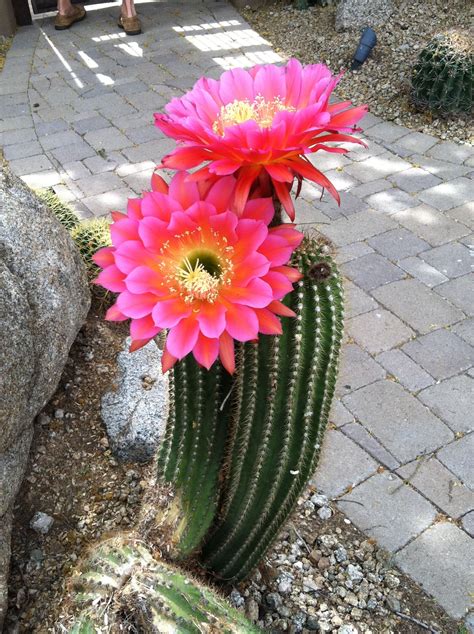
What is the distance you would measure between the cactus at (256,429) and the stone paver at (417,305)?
80.9 inches

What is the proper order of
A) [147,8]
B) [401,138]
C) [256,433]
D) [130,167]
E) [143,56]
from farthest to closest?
[147,8] < [143,56] < [401,138] < [130,167] < [256,433]

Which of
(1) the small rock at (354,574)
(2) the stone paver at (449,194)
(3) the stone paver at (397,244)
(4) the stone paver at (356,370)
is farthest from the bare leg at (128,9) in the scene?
(1) the small rock at (354,574)

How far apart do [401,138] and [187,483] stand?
4.32 metres

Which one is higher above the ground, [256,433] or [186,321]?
[186,321]

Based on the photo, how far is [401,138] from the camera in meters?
5.50

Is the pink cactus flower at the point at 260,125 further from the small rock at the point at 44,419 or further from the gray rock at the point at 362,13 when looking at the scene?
the gray rock at the point at 362,13

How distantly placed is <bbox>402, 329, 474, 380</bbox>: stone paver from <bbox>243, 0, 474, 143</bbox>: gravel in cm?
242

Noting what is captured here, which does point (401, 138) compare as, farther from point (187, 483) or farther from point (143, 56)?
point (187, 483)

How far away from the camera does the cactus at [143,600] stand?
1566mm

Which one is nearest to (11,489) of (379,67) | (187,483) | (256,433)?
(187,483)

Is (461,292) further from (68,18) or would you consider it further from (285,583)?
(68,18)

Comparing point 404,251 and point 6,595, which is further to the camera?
point 404,251

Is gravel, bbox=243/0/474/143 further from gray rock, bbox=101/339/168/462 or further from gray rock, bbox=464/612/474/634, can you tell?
gray rock, bbox=464/612/474/634

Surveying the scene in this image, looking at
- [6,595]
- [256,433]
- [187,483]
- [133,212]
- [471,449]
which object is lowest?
[471,449]
